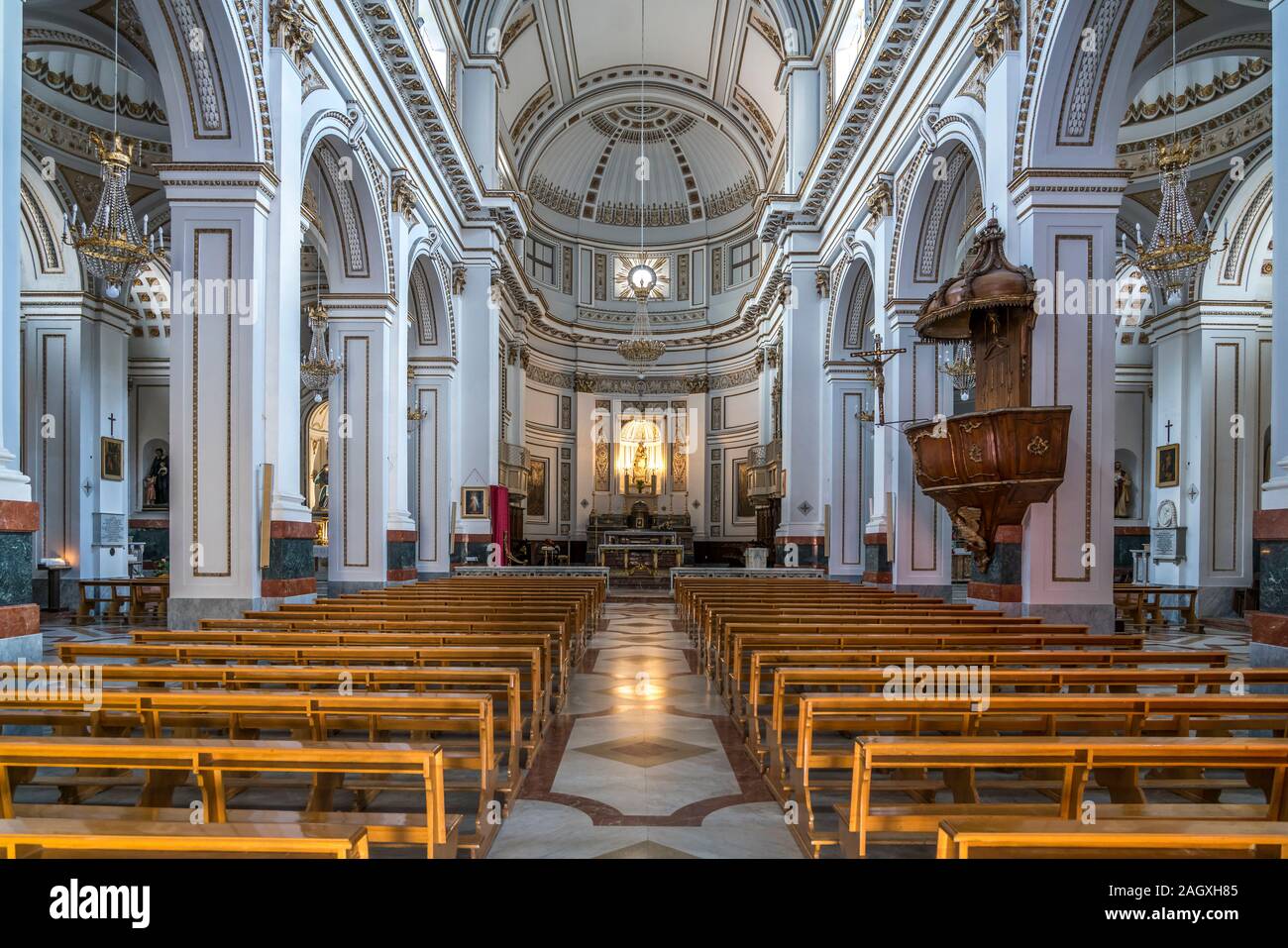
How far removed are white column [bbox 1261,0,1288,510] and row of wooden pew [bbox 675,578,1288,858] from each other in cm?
125

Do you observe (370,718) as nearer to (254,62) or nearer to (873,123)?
(254,62)

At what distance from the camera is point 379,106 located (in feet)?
37.8

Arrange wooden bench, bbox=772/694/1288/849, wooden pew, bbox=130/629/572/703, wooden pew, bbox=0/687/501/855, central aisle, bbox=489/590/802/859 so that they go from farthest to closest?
wooden pew, bbox=130/629/572/703 → central aisle, bbox=489/590/802/859 → wooden bench, bbox=772/694/1288/849 → wooden pew, bbox=0/687/501/855

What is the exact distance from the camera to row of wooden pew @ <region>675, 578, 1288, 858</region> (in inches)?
89.4

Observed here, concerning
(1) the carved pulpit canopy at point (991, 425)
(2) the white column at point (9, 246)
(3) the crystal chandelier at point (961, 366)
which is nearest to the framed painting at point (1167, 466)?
(3) the crystal chandelier at point (961, 366)

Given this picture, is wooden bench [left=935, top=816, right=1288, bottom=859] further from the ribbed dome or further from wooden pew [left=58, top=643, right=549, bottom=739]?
the ribbed dome

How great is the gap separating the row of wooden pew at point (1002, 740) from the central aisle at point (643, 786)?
0.18m

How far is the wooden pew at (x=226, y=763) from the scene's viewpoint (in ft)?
7.48

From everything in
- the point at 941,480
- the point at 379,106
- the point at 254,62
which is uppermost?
the point at 379,106

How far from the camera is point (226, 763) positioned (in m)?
2.29

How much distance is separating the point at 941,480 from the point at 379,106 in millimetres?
9070

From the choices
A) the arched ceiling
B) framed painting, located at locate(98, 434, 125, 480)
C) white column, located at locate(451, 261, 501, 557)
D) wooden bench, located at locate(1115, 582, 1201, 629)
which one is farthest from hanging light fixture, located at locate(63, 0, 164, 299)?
wooden bench, located at locate(1115, 582, 1201, 629)

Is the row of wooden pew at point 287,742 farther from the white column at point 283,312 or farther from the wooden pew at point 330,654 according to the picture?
the white column at point 283,312
